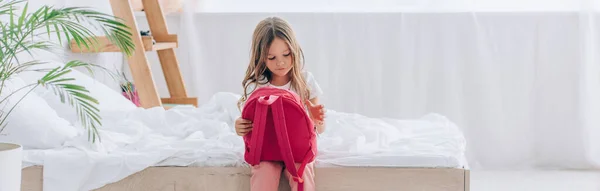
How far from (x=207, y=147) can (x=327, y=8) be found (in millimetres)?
1867

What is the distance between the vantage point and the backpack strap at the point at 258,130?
2094 millimetres

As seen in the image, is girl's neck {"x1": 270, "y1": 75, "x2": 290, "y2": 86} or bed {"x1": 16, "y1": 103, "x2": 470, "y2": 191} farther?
girl's neck {"x1": 270, "y1": 75, "x2": 290, "y2": 86}

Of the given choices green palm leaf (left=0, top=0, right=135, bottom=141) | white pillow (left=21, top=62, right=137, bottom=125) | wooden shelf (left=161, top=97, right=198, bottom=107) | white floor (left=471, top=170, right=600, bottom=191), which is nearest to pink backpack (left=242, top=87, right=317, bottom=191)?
green palm leaf (left=0, top=0, right=135, bottom=141)

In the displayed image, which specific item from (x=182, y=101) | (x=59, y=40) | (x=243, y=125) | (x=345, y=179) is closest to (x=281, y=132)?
(x=243, y=125)

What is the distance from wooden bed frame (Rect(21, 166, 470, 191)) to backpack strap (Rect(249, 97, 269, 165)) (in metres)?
0.11

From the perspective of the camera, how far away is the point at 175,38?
3826 millimetres

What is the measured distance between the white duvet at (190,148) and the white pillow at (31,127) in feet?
0.17

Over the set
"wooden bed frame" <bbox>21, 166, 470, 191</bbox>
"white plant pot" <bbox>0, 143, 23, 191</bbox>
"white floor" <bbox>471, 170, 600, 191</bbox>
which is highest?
"white plant pot" <bbox>0, 143, 23, 191</bbox>

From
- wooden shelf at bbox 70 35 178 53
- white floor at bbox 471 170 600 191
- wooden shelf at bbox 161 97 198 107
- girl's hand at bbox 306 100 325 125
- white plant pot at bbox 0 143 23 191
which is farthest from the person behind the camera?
wooden shelf at bbox 161 97 198 107

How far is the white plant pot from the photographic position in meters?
1.85

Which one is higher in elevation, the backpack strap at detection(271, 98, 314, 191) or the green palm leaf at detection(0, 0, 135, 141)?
the green palm leaf at detection(0, 0, 135, 141)

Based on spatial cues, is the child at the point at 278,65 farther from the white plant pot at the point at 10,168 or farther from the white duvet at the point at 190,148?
the white plant pot at the point at 10,168

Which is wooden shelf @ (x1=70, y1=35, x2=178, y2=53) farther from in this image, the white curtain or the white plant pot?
the white plant pot

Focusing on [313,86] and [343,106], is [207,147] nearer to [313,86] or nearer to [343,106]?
[313,86]
